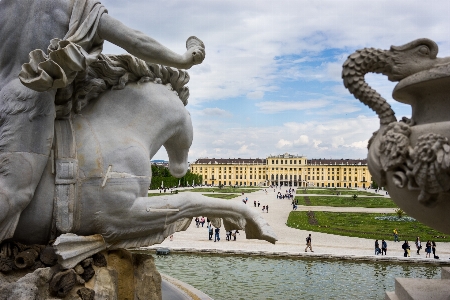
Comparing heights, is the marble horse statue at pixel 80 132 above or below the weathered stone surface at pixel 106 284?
above

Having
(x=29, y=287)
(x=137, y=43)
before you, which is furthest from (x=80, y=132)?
(x=29, y=287)

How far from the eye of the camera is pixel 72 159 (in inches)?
128

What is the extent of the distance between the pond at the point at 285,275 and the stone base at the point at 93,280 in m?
4.67

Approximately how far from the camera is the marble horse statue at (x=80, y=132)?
306 cm

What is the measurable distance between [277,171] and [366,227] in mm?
98428

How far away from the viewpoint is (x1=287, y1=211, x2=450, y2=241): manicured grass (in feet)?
61.6

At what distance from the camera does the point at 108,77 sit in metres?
3.57

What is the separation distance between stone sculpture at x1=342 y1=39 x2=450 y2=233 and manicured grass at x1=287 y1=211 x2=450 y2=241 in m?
15.8

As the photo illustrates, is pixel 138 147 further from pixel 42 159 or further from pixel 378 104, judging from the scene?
pixel 378 104

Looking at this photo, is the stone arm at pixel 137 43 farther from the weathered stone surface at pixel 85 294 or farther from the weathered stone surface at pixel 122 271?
the weathered stone surface at pixel 85 294

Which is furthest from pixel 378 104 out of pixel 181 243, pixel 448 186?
pixel 181 243

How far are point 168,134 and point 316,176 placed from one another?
117765mm

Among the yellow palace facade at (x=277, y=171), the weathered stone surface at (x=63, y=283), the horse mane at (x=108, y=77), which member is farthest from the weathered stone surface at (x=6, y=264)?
the yellow palace facade at (x=277, y=171)

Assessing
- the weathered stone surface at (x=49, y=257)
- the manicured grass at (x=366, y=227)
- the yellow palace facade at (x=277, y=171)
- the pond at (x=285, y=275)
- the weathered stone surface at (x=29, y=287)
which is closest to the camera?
the weathered stone surface at (x=29, y=287)
